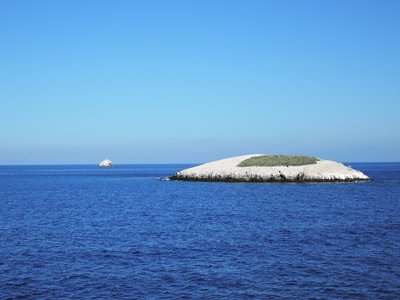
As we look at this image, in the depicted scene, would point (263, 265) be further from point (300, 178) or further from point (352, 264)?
point (300, 178)

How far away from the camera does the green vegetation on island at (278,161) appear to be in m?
129

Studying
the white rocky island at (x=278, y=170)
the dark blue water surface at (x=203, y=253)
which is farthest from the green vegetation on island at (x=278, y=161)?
the dark blue water surface at (x=203, y=253)

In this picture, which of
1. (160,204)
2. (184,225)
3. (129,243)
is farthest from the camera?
(160,204)

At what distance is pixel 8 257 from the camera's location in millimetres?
34531

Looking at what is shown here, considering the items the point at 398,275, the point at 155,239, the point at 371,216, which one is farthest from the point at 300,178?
the point at 398,275

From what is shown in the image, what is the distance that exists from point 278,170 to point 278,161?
27.4ft

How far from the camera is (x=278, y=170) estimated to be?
407 feet

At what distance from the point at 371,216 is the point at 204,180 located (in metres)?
83.5

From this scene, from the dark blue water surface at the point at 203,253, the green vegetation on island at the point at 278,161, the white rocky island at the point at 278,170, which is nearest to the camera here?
the dark blue water surface at the point at 203,253

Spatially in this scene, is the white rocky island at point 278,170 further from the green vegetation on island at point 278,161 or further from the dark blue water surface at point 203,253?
the dark blue water surface at point 203,253

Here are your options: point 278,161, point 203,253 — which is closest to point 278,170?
point 278,161

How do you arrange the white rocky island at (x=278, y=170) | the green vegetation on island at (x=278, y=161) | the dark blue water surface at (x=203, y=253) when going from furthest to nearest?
the green vegetation on island at (x=278, y=161), the white rocky island at (x=278, y=170), the dark blue water surface at (x=203, y=253)

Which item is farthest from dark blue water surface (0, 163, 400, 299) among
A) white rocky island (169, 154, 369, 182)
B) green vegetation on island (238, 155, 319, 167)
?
green vegetation on island (238, 155, 319, 167)

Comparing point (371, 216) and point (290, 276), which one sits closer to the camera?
point (290, 276)
